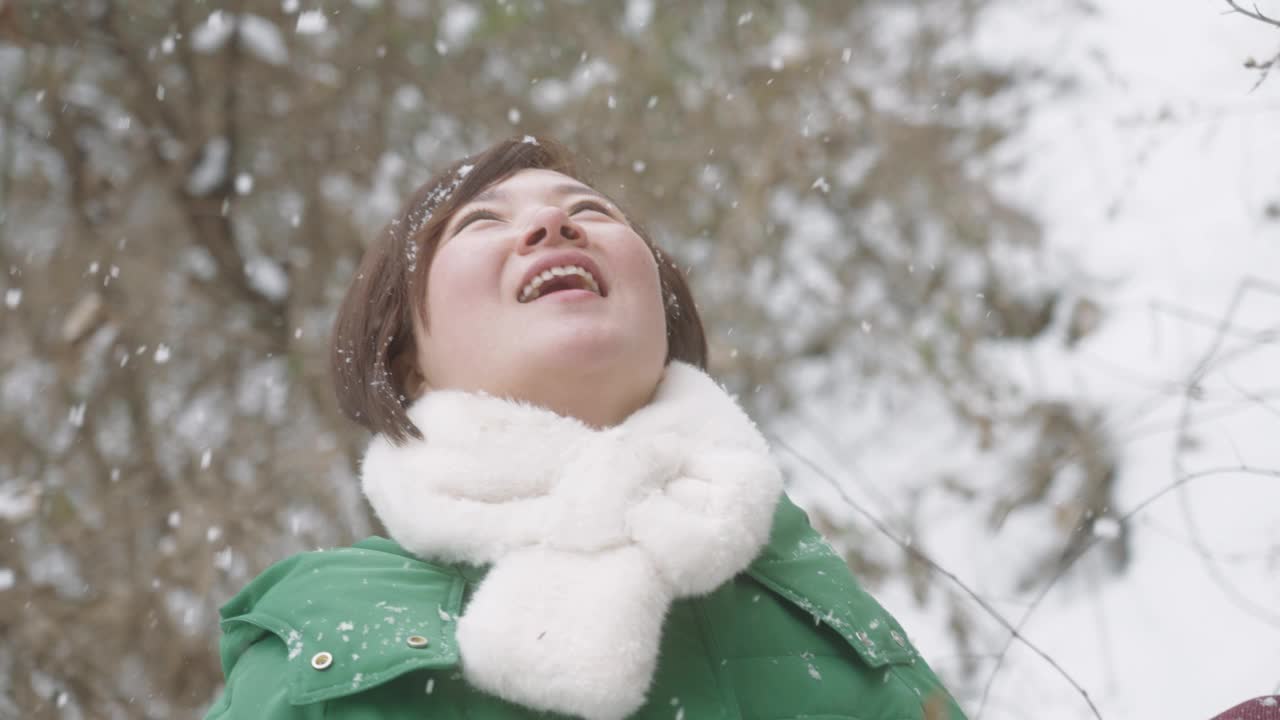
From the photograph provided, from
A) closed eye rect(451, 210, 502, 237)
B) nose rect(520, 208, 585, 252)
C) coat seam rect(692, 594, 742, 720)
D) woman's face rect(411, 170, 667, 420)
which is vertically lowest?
coat seam rect(692, 594, 742, 720)

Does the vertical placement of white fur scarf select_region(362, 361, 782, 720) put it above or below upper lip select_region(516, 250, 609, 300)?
below

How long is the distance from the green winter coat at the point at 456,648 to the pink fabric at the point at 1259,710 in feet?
0.97

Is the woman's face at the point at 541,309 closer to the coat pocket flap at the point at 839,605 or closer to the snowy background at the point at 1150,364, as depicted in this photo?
the coat pocket flap at the point at 839,605

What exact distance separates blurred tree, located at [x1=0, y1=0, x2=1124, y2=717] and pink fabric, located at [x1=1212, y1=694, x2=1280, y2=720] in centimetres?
151

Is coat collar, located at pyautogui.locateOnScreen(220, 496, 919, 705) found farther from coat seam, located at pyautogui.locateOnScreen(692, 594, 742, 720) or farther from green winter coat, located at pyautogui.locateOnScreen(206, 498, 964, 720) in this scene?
coat seam, located at pyautogui.locateOnScreen(692, 594, 742, 720)

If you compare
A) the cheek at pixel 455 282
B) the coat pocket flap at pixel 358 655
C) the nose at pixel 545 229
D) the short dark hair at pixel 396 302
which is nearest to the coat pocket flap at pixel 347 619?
the coat pocket flap at pixel 358 655

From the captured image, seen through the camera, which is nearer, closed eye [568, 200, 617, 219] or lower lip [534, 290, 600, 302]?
lower lip [534, 290, 600, 302]

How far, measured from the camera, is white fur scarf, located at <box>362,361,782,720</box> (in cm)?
107

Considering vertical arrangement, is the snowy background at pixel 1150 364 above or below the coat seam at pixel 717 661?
below

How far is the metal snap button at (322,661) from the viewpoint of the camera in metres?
1.10


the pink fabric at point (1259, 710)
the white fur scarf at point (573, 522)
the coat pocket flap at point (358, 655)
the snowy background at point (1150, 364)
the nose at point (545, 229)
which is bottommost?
the snowy background at point (1150, 364)

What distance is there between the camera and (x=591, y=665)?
3.44 ft

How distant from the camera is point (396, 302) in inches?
60.4

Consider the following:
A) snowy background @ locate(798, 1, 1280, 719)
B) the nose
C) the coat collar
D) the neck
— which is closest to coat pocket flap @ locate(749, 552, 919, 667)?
the coat collar
